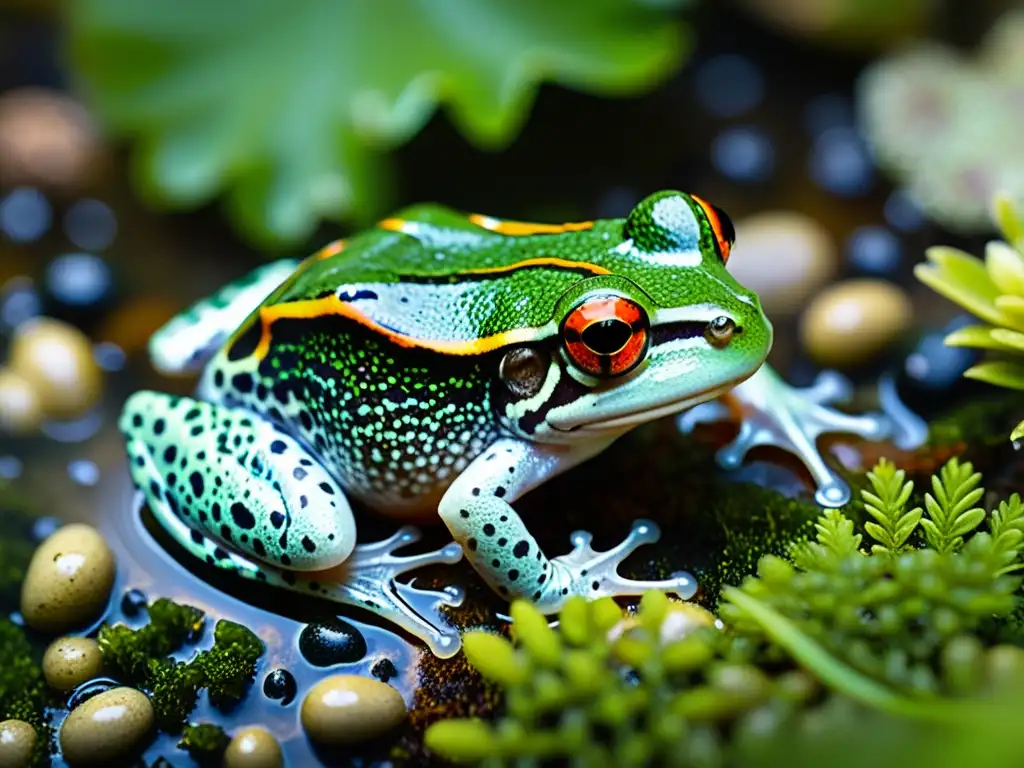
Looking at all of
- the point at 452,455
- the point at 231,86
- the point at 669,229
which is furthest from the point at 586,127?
the point at 452,455

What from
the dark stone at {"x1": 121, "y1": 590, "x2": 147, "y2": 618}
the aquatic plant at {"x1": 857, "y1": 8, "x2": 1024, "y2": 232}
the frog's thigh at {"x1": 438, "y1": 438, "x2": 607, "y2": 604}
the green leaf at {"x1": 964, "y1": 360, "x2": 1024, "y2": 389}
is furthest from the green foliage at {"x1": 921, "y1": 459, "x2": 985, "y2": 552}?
the dark stone at {"x1": 121, "y1": 590, "x2": 147, "y2": 618}

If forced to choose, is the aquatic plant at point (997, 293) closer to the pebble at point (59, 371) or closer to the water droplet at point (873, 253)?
the water droplet at point (873, 253)

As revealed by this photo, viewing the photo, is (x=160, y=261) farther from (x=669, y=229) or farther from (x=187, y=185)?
(x=669, y=229)

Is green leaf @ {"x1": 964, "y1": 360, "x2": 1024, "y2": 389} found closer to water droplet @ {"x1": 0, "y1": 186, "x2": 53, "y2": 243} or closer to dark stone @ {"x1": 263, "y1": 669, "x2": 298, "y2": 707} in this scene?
dark stone @ {"x1": 263, "y1": 669, "x2": 298, "y2": 707}

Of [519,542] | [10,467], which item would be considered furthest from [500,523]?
[10,467]

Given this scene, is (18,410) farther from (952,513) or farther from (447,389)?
(952,513)

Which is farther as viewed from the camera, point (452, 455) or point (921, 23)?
point (921, 23)
